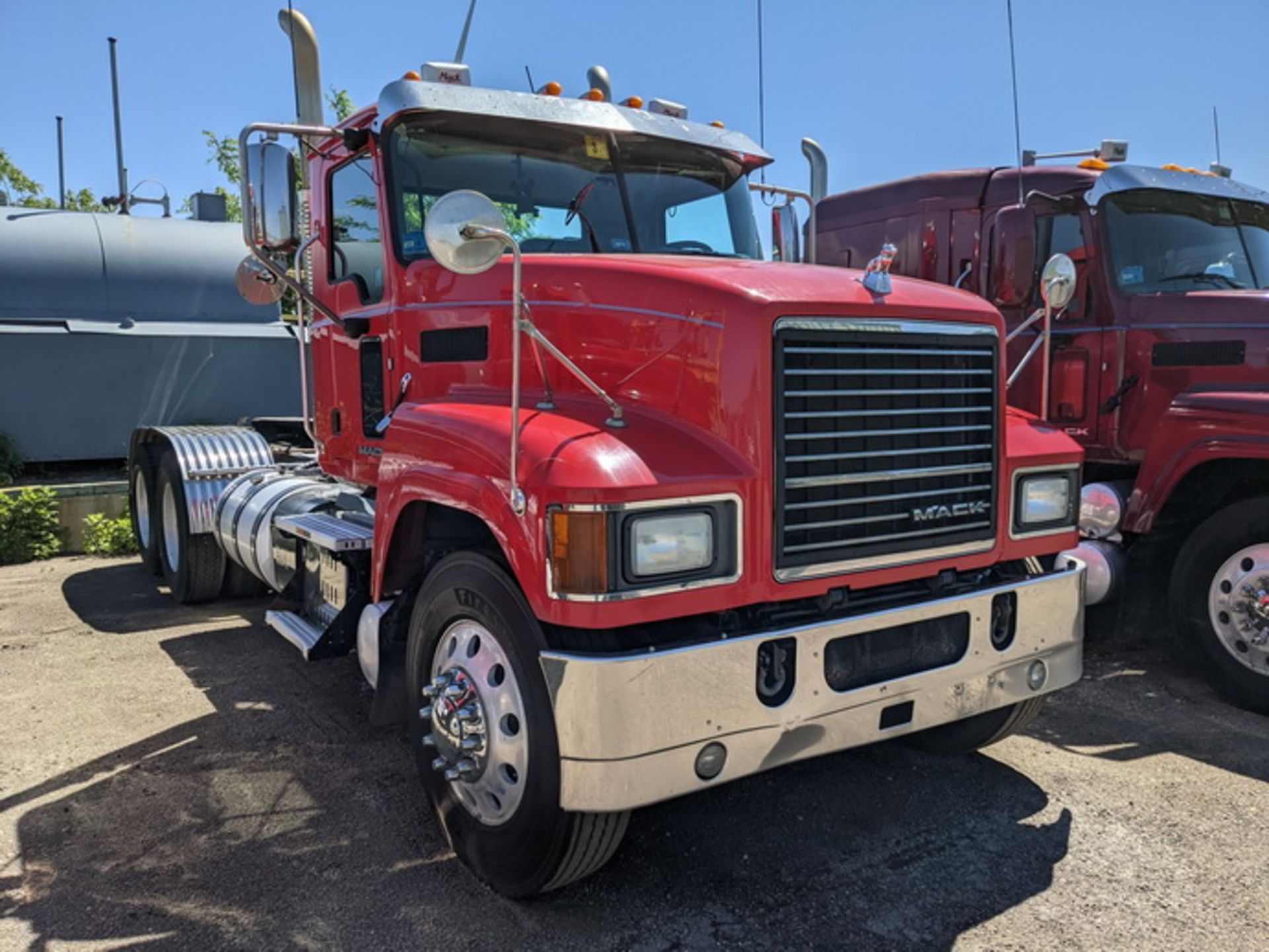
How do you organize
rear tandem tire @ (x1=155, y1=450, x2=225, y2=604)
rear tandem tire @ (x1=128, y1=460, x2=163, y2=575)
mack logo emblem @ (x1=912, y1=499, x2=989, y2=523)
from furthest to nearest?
rear tandem tire @ (x1=128, y1=460, x2=163, y2=575) → rear tandem tire @ (x1=155, y1=450, x2=225, y2=604) → mack logo emblem @ (x1=912, y1=499, x2=989, y2=523)

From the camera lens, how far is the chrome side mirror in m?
5.26

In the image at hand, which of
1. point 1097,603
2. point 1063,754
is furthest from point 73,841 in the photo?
point 1097,603

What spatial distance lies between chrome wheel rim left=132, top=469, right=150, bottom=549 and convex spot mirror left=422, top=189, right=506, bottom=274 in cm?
613

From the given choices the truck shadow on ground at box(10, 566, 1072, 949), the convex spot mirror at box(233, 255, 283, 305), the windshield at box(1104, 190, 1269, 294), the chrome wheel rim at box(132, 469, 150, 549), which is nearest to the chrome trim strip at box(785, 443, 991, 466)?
the truck shadow on ground at box(10, 566, 1072, 949)

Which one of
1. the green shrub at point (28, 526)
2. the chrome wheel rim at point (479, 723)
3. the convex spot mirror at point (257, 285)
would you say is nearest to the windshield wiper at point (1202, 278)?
the chrome wheel rim at point (479, 723)

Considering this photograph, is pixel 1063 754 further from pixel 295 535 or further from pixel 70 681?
pixel 70 681

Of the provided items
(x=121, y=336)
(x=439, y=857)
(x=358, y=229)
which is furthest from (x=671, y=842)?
(x=121, y=336)

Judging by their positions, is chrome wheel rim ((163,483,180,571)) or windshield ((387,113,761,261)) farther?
chrome wheel rim ((163,483,180,571))

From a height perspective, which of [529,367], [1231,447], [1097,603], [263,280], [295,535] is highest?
[263,280]

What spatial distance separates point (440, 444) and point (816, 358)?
1.26 metres

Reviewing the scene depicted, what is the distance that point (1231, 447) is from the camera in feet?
15.8

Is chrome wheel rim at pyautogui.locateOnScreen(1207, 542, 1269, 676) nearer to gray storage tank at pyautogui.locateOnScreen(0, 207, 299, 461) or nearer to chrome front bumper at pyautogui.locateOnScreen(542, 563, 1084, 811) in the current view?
chrome front bumper at pyautogui.locateOnScreen(542, 563, 1084, 811)

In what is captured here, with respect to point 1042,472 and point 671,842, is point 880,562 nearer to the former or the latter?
point 1042,472

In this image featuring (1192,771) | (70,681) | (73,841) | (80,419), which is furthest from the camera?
(80,419)
